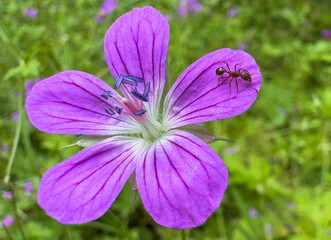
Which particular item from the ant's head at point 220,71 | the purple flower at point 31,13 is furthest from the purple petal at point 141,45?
the purple flower at point 31,13

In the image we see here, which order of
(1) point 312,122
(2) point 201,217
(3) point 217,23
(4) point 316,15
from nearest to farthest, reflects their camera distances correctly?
(2) point 201,217
(1) point 312,122
(3) point 217,23
(4) point 316,15

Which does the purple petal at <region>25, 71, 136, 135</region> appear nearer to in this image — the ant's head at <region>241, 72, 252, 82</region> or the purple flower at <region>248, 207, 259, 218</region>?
the ant's head at <region>241, 72, 252, 82</region>

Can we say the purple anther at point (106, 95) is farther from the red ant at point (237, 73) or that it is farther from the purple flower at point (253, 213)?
the purple flower at point (253, 213)

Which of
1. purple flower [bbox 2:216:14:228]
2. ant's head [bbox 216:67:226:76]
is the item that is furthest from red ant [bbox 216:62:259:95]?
purple flower [bbox 2:216:14:228]

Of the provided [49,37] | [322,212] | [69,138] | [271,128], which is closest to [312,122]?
[271,128]

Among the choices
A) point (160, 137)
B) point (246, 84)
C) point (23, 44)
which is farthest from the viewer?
point (23, 44)

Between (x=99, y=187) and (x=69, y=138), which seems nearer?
(x=99, y=187)

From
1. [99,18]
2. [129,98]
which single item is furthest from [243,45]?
[129,98]

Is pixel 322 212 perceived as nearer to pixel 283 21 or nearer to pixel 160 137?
pixel 160 137
